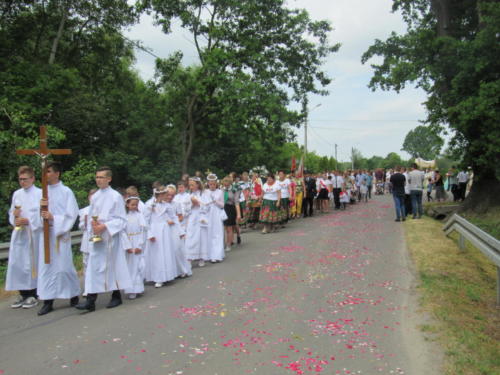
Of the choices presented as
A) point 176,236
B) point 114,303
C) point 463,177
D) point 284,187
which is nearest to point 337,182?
point 463,177

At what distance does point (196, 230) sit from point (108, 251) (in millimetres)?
3476

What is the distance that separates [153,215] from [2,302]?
280 cm

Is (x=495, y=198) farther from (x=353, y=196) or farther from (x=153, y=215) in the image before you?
(x=153, y=215)

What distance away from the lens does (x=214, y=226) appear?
10.6 m

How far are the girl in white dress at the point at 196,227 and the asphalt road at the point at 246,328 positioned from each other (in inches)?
30.4

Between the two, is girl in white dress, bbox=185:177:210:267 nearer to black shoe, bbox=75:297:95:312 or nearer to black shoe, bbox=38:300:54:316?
black shoe, bbox=75:297:95:312

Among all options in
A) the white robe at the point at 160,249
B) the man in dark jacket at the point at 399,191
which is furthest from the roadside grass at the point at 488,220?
the white robe at the point at 160,249

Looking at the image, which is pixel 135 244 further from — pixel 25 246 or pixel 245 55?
pixel 245 55

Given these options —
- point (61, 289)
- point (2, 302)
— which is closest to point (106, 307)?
point (61, 289)

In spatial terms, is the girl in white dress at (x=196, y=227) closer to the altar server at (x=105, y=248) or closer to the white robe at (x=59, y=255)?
the altar server at (x=105, y=248)

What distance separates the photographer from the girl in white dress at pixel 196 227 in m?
10.2

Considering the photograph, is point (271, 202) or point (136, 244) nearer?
point (136, 244)

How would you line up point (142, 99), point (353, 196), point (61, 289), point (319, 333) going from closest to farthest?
1. point (319, 333)
2. point (61, 289)
3. point (142, 99)
4. point (353, 196)

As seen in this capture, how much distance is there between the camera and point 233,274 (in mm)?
8898
